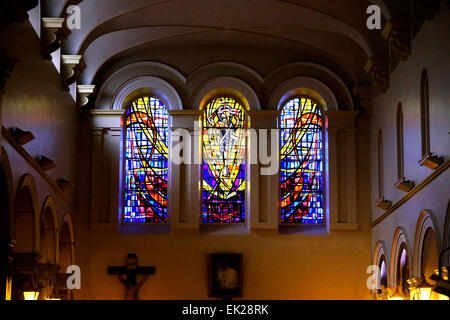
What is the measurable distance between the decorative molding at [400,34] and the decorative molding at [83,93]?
798 cm

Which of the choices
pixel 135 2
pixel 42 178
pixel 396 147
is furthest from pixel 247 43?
pixel 42 178

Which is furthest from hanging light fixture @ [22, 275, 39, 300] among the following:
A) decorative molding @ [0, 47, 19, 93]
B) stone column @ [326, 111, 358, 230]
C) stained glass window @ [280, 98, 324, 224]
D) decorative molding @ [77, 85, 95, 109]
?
stone column @ [326, 111, 358, 230]

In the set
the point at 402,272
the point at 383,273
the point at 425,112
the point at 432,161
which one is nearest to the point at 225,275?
the point at 383,273

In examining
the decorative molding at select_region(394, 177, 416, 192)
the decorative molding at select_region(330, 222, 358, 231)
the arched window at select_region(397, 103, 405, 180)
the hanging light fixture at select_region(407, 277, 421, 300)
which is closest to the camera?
the hanging light fixture at select_region(407, 277, 421, 300)

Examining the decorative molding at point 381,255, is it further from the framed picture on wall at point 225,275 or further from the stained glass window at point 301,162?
the framed picture on wall at point 225,275

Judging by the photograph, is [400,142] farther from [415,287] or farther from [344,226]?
[344,226]

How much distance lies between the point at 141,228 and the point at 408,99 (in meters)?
8.24

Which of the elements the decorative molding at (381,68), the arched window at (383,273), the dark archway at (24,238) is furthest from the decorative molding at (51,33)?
the arched window at (383,273)

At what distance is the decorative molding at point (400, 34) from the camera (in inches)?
712

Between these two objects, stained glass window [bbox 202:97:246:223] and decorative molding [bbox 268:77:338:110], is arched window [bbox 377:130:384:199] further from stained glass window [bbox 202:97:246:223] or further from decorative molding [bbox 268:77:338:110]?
stained glass window [bbox 202:97:246:223]

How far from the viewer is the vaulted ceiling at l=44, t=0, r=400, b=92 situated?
21.1 m

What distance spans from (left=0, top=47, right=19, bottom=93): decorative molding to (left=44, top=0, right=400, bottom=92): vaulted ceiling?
17.0ft

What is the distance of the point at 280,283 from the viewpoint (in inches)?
898

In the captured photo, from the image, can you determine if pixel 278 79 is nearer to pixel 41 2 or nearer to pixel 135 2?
pixel 135 2
